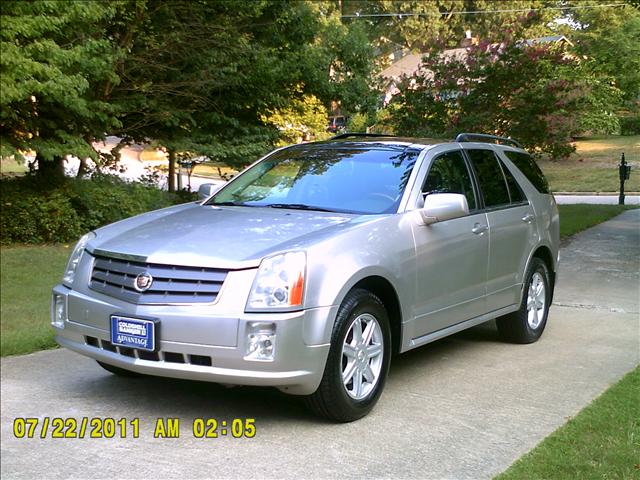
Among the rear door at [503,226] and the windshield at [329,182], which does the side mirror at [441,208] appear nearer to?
the windshield at [329,182]

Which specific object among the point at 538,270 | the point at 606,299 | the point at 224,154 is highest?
the point at 224,154

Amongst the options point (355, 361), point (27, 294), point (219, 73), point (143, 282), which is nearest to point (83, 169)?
point (219, 73)

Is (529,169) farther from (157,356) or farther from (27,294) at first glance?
(27,294)

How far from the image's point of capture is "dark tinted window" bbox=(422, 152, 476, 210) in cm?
562

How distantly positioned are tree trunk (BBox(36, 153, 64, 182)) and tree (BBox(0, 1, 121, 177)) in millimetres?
16

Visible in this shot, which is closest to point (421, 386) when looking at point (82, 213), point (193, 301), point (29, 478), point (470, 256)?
point (470, 256)

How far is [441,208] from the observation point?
513 cm

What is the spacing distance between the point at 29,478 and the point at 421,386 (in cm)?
268

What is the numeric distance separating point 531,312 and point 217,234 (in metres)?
3.31

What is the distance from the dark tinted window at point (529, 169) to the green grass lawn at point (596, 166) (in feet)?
2.95

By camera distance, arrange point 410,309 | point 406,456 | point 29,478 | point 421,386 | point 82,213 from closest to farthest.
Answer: point 29,478 < point 406,456 < point 410,309 < point 421,386 < point 82,213

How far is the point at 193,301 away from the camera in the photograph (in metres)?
4.22

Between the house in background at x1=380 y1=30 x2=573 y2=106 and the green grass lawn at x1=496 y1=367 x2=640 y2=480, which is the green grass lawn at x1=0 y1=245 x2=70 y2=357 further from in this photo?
the house in background at x1=380 y1=30 x2=573 y2=106

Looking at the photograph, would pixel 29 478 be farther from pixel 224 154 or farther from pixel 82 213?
pixel 224 154
